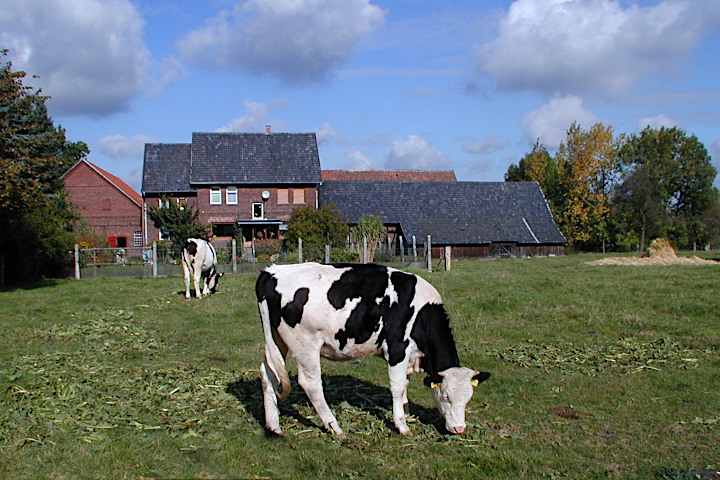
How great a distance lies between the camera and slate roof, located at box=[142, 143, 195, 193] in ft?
161

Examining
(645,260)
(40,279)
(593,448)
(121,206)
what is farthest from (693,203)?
(593,448)

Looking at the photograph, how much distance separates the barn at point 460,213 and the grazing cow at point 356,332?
36414mm

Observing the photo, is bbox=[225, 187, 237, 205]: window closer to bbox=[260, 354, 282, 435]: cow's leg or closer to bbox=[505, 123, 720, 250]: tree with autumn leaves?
bbox=[505, 123, 720, 250]: tree with autumn leaves

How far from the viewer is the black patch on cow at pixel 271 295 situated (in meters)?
7.27

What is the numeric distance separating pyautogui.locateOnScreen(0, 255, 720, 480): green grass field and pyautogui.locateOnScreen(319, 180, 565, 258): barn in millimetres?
29751

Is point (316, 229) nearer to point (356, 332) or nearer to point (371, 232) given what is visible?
point (371, 232)

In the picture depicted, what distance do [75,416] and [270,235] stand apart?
Result: 40.4 metres

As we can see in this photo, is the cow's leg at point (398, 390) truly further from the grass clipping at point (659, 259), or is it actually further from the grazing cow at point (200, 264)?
the grass clipping at point (659, 259)

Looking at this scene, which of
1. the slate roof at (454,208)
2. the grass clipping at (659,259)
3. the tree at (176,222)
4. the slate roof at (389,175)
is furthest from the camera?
the slate roof at (389,175)

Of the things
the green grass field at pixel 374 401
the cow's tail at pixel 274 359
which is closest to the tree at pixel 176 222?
the green grass field at pixel 374 401

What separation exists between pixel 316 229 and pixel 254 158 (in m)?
13.4

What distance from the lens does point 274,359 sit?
7289 mm

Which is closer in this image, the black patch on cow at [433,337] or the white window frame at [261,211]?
the black patch on cow at [433,337]

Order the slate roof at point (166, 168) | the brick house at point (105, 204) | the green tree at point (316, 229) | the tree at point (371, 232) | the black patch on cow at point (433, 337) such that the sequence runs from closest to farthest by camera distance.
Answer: the black patch on cow at point (433, 337), the tree at point (371, 232), the green tree at point (316, 229), the slate roof at point (166, 168), the brick house at point (105, 204)
